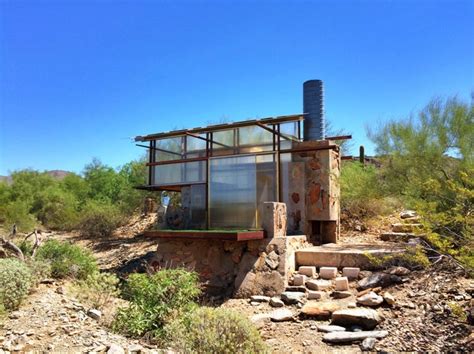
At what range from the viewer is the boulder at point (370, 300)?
674 cm

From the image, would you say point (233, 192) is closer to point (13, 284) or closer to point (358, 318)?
point (358, 318)

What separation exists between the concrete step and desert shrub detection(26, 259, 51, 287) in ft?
16.5

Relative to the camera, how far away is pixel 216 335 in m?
4.73

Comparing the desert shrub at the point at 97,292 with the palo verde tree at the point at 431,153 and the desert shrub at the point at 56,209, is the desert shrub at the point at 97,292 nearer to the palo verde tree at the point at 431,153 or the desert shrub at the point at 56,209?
the palo verde tree at the point at 431,153

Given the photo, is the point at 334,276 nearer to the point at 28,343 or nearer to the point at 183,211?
the point at 183,211

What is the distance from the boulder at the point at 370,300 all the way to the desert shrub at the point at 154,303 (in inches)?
109

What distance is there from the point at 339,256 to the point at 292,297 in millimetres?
1557

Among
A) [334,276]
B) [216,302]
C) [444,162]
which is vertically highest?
[444,162]

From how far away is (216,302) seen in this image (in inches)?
335

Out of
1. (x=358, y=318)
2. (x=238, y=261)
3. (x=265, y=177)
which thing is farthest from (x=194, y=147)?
(x=358, y=318)

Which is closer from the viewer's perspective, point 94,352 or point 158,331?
point 94,352

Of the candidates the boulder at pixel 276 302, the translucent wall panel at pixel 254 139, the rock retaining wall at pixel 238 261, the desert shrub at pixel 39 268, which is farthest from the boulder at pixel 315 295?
the desert shrub at pixel 39 268

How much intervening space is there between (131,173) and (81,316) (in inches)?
659

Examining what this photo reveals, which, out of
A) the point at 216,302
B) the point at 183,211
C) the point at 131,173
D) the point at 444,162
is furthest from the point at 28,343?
the point at 131,173
